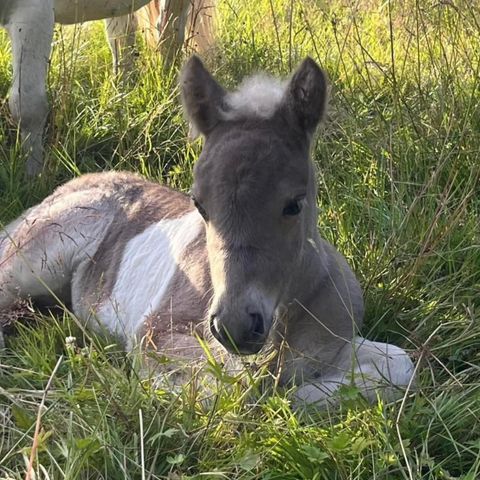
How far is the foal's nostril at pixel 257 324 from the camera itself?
286 cm

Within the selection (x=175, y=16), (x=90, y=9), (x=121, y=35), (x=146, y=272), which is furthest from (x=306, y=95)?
(x=175, y=16)

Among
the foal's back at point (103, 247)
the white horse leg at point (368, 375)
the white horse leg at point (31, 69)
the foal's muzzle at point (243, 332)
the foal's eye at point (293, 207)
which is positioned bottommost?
the white horse leg at point (368, 375)

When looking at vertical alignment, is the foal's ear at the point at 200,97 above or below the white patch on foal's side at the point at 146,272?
above

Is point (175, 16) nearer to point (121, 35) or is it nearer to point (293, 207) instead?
point (121, 35)

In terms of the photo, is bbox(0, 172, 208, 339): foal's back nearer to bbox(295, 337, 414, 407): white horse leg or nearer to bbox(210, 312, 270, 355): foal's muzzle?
bbox(295, 337, 414, 407): white horse leg

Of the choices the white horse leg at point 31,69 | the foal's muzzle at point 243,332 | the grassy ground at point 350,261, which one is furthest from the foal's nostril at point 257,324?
the white horse leg at point 31,69

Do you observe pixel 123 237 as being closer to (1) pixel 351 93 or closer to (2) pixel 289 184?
(2) pixel 289 184

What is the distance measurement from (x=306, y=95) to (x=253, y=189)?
0.50 meters

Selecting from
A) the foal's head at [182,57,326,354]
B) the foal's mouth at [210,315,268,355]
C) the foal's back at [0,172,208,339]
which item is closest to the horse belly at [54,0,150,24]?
the foal's back at [0,172,208,339]

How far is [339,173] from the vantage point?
4848 mm

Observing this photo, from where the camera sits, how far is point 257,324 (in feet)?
9.41

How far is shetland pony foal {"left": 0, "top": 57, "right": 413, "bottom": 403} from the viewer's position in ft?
9.94

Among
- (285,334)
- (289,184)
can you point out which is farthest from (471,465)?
(289,184)

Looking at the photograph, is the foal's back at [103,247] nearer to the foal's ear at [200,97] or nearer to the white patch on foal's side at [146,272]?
the white patch on foal's side at [146,272]
